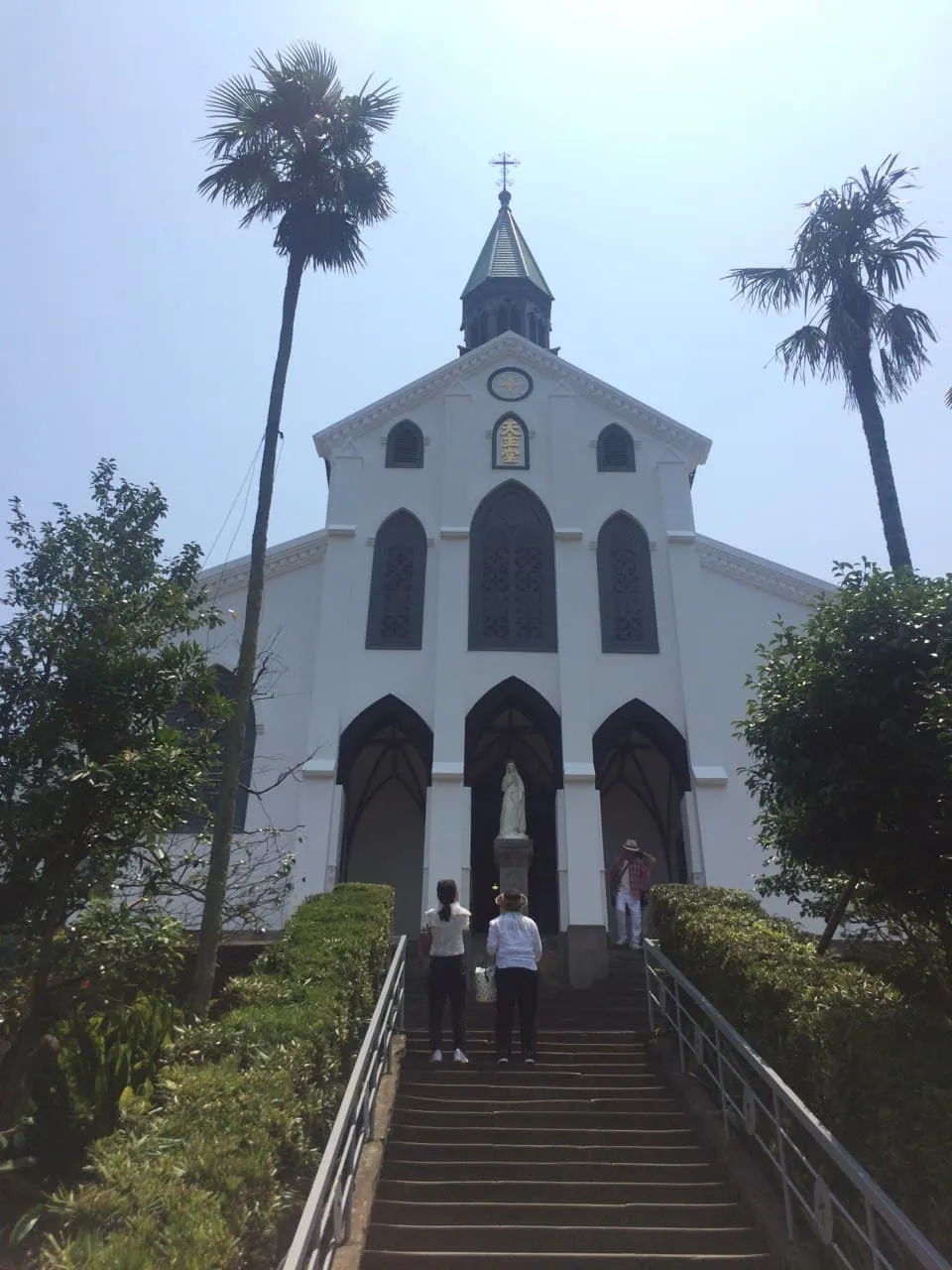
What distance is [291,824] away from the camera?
16.5 m

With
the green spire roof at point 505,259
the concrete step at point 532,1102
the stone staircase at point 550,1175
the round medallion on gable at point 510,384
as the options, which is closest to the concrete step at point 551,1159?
the stone staircase at point 550,1175

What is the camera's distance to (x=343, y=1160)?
5617mm

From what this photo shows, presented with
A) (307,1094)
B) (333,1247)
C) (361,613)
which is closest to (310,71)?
(361,613)

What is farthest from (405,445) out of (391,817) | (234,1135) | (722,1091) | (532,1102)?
(234,1135)

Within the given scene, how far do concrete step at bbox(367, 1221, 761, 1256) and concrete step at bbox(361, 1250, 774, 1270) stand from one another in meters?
0.28

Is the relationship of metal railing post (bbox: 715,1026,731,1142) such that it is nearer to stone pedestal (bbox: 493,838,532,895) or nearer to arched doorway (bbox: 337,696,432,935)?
stone pedestal (bbox: 493,838,532,895)

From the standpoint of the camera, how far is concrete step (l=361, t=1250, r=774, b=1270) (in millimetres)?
5688

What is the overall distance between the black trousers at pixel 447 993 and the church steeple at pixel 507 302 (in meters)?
20.3

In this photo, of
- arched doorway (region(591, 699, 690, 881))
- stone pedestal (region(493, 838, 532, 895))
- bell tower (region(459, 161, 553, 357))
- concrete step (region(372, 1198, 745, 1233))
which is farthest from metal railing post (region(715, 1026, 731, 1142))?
bell tower (region(459, 161, 553, 357))

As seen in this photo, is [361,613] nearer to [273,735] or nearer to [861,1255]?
[273,735]

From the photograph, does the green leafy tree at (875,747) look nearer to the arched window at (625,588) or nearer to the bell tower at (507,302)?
the arched window at (625,588)

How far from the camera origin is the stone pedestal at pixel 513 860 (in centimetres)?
1455

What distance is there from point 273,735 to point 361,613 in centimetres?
287

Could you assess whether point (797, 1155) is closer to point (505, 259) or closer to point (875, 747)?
point (875, 747)
